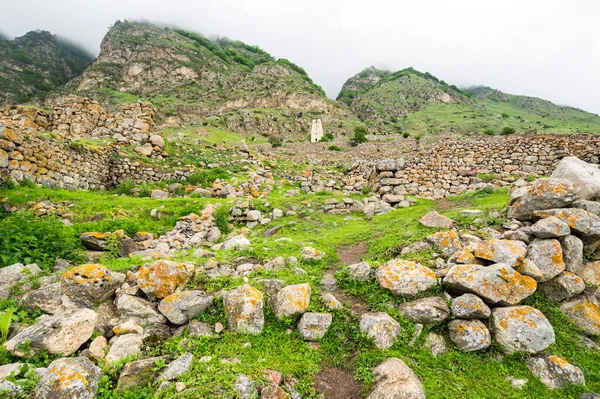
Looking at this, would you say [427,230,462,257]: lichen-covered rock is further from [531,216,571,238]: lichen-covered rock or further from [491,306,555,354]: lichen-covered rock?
[491,306,555,354]: lichen-covered rock

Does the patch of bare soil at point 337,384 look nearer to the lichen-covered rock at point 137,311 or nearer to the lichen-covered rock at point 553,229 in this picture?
the lichen-covered rock at point 137,311

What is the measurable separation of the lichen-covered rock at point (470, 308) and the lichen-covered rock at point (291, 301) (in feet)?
7.89

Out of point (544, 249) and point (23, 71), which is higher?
point (23, 71)

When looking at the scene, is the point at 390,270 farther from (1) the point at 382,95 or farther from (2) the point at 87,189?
(1) the point at 382,95

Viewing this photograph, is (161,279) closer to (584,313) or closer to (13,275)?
(13,275)

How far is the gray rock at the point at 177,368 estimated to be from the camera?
324 centimetres

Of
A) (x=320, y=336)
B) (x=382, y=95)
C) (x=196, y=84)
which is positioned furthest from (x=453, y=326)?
(x=382, y=95)

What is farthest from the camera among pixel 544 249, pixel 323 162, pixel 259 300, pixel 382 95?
pixel 382 95

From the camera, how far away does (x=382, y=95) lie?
13588 centimetres

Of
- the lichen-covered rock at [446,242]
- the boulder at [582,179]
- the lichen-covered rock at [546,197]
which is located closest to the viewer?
the lichen-covered rock at [446,242]

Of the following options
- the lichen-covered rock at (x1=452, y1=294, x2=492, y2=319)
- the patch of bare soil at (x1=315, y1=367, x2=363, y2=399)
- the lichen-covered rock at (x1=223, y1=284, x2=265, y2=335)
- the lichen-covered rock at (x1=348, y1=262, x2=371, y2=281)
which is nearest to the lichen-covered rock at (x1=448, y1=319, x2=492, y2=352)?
the lichen-covered rock at (x1=452, y1=294, x2=492, y2=319)

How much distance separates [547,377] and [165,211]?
11.5 metres

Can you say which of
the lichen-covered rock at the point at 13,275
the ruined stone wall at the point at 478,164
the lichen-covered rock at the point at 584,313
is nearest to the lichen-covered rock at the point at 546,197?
the lichen-covered rock at the point at 584,313

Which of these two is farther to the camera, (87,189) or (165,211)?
(87,189)
